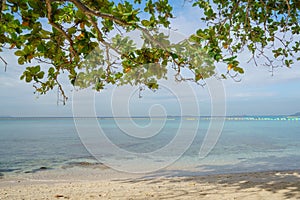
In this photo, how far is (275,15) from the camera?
5.05m

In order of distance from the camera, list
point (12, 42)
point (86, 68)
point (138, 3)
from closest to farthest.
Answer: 1. point (12, 42)
2. point (86, 68)
3. point (138, 3)

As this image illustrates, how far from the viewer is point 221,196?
18.1 ft

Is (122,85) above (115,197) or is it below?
above

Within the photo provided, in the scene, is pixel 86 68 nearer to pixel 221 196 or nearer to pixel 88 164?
pixel 221 196

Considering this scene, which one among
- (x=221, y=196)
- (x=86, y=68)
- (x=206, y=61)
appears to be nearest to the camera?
(x=206, y=61)

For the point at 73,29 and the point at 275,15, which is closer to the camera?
the point at 73,29

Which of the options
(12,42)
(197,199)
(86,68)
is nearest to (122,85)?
(86,68)

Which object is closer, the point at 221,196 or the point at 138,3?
the point at 138,3

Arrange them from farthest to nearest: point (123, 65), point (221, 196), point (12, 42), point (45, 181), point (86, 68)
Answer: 1. point (45, 181)
2. point (221, 196)
3. point (86, 68)
4. point (123, 65)
5. point (12, 42)

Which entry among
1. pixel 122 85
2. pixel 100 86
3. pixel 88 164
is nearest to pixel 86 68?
pixel 100 86

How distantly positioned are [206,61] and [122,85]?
1661 mm

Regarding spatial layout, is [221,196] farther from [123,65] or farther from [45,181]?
[45,181]

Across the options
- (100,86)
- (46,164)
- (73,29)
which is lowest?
(46,164)

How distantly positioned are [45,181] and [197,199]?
5.82m
